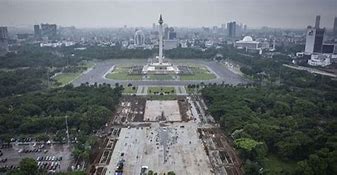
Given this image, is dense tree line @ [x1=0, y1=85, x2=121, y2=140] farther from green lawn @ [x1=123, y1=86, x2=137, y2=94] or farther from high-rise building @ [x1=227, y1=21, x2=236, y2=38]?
high-rise building @ [x1=227, y1=21, x2=236, y2=38]

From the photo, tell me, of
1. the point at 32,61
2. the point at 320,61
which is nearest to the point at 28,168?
the point at 32,61

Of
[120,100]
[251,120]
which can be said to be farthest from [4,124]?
[251,120]

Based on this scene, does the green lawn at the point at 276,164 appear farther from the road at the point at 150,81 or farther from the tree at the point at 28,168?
the road at the point at 150,81

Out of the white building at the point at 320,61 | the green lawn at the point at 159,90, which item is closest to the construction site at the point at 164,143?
the green lawn at the point at 159,90

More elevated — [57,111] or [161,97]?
[57,111]

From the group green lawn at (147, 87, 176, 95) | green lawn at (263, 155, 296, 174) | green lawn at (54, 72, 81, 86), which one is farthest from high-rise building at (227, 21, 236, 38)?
green lawn at (263, 155, 296, 174)

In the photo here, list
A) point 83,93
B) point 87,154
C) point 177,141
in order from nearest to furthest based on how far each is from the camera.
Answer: point 87,154 < point 177,141 < point 83,93

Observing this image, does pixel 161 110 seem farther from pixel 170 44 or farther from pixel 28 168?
pixel 170 44

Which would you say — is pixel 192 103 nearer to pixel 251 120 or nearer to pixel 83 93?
pixel 251 120

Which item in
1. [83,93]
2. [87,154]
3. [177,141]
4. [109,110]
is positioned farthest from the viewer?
[83,93]
